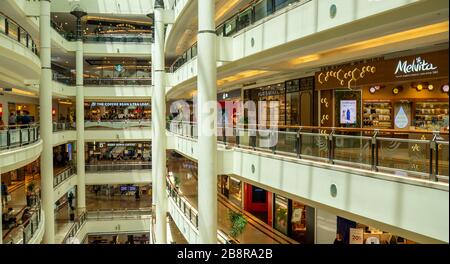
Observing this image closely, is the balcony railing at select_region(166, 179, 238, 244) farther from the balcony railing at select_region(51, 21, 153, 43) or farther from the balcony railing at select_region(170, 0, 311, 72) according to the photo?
the balcony railing at select_region(51, 21, 153, 43)

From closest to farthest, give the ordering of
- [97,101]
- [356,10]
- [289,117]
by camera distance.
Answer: [356,10], [289,117], [97,101]

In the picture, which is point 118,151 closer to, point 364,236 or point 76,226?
point 76,226

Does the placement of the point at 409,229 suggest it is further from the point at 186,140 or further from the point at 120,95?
the point at 120,95

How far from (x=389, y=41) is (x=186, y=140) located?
8791 millimetres

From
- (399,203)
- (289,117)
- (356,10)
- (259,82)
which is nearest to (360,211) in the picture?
(399,203)

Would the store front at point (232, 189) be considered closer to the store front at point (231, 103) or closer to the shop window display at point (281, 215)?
the store front at point (231, 103)

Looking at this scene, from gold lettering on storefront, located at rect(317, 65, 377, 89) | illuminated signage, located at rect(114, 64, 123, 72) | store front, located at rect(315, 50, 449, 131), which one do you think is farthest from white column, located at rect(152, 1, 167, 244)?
illuminated signage, located at rect(114, 64, 123, 72)

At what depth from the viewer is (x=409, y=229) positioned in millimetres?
4996

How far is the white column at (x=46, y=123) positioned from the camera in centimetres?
1659

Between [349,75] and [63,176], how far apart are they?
17.8m

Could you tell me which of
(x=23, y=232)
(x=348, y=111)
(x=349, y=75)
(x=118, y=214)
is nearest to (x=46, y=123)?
(x=23, y=232)

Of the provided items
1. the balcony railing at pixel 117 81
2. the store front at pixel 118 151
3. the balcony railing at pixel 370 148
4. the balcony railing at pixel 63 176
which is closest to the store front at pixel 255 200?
the balcony railing at pixel 370 148

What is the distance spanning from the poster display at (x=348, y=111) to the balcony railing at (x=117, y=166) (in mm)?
17426

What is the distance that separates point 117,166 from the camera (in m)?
26.8
